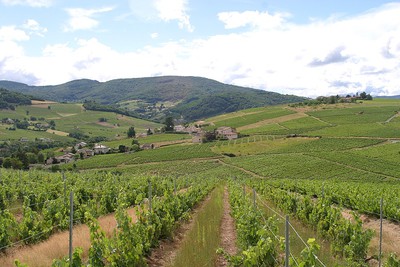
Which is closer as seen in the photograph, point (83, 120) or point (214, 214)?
point (214, 214)

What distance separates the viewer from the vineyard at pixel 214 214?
8.55 metres

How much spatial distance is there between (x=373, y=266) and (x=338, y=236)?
1.21m

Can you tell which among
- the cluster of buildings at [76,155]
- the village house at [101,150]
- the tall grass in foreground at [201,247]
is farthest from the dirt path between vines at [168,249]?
the village house at [101,150]

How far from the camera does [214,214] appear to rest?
15828 millimetres

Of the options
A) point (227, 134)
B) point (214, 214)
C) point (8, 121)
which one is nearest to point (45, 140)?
point (8, 121)

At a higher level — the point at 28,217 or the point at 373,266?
the point at 28,217

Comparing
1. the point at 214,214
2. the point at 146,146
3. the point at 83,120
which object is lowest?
the point at 146,146

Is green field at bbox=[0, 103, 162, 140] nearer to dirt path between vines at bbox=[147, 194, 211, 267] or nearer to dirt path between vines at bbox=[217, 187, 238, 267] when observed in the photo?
dirt path between vines at bbox=[217, 187, 238, 267]

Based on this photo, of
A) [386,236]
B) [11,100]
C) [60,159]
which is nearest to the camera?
[386,236]

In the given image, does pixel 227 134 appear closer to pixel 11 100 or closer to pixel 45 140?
A: pixel 45 140

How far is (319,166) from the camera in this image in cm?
5691

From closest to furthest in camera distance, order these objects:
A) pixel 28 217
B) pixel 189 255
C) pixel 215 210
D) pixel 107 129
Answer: pixel 189 255 < pixel 28 217 < pixel 215 210 < pixel 107 129

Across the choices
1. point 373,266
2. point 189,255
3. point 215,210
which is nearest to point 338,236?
point 373,266

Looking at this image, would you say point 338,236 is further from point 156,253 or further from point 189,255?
point 156,253
